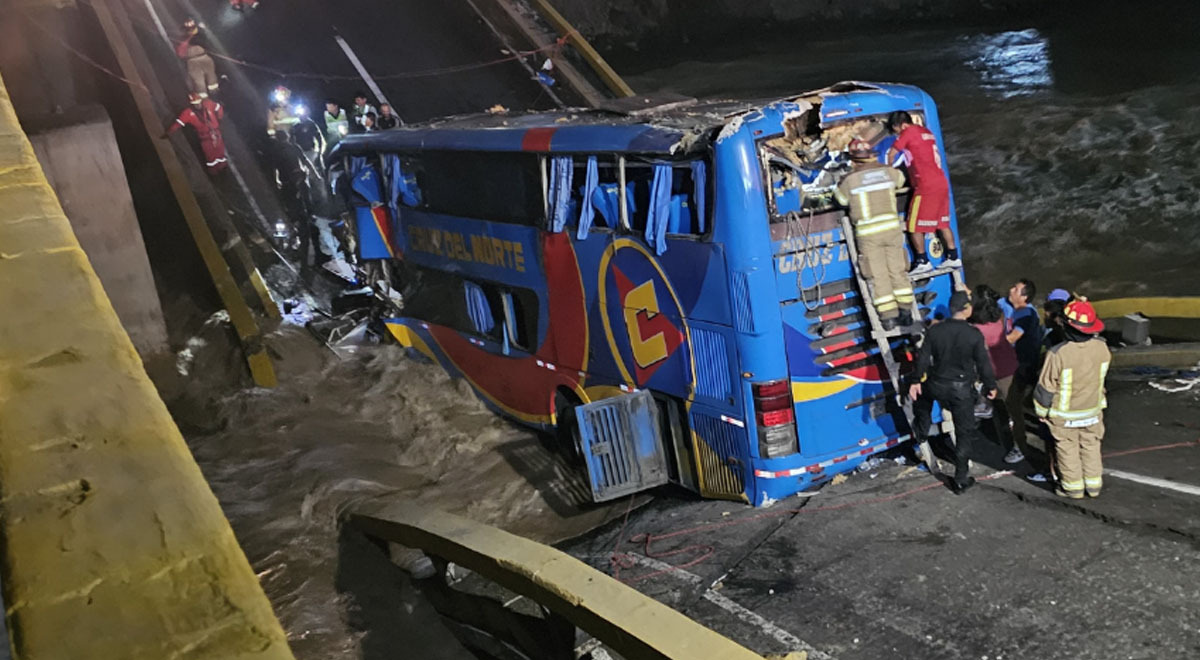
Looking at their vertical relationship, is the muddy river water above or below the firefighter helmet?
below

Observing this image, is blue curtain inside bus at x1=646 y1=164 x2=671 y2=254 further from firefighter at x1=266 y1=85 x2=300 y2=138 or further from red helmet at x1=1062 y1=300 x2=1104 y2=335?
firefighter at x1=266 y1=85 x2=300 y2=138

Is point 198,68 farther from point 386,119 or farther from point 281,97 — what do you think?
point 386,119

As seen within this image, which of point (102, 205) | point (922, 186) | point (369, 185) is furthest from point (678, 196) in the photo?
point (102, 205)

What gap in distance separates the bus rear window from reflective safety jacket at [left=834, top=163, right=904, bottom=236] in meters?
2.85

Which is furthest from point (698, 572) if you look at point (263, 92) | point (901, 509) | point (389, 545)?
point (263, 92)

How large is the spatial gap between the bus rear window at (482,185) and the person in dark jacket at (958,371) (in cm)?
364

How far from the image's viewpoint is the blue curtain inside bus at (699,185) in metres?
6.99

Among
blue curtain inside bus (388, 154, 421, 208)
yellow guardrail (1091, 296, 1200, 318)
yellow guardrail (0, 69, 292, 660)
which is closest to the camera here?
yellow guardrail (0, 69, 292, 660)

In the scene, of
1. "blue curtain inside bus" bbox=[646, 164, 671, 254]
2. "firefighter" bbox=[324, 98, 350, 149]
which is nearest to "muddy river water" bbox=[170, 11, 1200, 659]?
"blue curtain inside bus" bbox=[646, 164, 671, 254]

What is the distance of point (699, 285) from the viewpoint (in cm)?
722

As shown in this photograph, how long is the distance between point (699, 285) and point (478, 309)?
4013mm

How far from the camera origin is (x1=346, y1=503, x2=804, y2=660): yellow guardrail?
430cm

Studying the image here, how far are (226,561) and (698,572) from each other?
5.04m

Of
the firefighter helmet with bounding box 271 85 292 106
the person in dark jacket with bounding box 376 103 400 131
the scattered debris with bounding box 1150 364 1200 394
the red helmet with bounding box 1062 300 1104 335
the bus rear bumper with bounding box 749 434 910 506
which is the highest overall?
the firefighter helmet with bounding box 271 85 292 106
